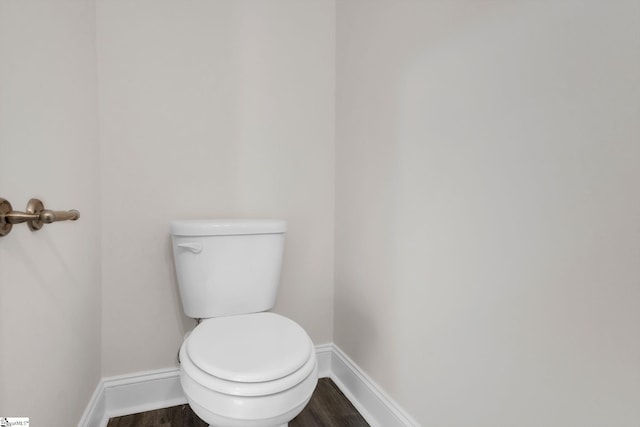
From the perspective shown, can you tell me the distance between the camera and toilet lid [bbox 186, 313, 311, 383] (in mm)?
891

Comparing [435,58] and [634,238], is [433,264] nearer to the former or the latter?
[634,238]

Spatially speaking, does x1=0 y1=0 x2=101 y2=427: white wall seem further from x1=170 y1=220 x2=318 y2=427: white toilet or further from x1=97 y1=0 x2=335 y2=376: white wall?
x1=170 y1=220 x2=318 y2=427: white toilet

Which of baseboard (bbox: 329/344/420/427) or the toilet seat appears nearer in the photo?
the toilet seat

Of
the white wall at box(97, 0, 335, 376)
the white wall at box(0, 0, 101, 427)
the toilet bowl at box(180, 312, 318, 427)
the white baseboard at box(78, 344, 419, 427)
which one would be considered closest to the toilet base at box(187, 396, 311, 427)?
the toilet bowl at box(180, 312, 318, 427)

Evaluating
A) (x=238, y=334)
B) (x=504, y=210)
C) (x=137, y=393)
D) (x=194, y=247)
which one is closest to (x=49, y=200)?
(x=194, y=247)

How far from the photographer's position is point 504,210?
32.8 inches

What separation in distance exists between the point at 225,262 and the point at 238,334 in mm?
307

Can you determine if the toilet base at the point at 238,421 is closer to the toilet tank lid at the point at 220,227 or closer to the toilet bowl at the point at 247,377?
the toilet bowl at the point at 247,377

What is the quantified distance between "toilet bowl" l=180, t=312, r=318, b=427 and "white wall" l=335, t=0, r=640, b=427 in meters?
0.41

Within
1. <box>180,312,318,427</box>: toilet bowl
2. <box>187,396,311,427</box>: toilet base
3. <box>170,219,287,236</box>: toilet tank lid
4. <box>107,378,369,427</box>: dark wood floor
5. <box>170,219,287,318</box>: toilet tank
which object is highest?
<box>170,219,287,236</box>: toilet tank lid

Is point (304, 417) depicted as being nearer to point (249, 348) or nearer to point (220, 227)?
point (249, 348)

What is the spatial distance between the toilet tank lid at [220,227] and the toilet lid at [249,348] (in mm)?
306

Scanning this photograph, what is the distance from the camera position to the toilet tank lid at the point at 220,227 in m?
1.26

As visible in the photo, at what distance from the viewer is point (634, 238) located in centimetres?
60
